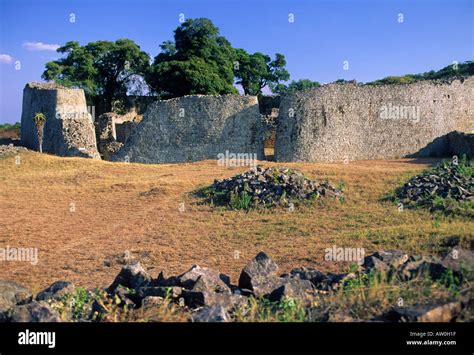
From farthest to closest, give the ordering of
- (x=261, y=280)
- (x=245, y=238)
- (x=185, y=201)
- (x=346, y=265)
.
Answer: (x=185, y=201) → (x=245, y=238) → (x=346, y=265) → (x=261, y=280)

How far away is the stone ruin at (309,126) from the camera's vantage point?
789 inches

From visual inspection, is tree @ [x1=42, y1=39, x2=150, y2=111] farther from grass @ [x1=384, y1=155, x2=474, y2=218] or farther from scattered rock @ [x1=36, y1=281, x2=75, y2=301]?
scattered rock @ [x1=36, y1=281, x2=75, y2=301]

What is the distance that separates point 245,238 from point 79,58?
2828cm

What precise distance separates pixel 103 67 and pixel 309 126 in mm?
19913

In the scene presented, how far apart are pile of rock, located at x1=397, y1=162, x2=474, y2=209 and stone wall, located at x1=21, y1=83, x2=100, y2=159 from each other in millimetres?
13726

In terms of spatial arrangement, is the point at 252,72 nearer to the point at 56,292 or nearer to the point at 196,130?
the point at 196,130

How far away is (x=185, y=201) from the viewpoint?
12.6m

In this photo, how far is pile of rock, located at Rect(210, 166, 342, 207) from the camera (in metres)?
11.7

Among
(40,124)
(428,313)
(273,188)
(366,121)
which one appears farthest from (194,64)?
(428,313)

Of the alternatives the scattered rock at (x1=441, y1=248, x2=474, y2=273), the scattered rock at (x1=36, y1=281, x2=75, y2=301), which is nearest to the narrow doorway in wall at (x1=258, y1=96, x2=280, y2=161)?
the scattered rock at (x1=441, y1=248, x2=474, y2=273)

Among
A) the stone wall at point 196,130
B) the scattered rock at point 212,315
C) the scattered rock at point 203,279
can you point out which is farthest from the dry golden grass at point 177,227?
the stone wall at point 196,130

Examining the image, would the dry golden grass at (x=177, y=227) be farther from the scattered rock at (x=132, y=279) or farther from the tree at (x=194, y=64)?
the tree at (x=194, y=64)
